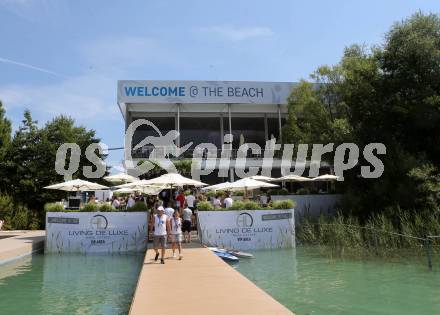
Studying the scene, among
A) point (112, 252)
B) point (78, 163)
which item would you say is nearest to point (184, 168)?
point (78, 163)

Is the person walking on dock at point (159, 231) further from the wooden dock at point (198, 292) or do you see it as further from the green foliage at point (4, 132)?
the green foliage at point (4, 132)

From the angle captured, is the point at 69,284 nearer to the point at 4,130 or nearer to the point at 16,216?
the point at 16,216

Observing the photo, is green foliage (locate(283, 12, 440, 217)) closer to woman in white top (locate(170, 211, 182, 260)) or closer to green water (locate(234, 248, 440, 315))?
green water (locate(234, 248, 440, 315))

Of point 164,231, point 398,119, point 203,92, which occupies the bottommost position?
point 164,231

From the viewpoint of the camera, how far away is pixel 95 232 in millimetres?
17484

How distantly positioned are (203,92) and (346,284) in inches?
1023

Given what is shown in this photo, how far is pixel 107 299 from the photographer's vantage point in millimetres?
9695

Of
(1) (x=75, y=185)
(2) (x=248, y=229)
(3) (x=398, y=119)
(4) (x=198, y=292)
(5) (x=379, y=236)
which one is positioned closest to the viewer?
(4) (x=198, y=292)

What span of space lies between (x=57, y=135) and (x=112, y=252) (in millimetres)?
11467

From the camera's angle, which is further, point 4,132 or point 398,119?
point 4,132

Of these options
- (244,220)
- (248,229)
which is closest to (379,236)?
(248,229)

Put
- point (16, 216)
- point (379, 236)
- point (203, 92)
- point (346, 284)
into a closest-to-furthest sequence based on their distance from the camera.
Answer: point (346, 284)
point (379, 236)
point (16, 216)
point (203, 92)

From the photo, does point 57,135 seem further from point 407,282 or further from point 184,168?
point 407,282

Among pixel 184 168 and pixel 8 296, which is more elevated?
pixel 184 168
